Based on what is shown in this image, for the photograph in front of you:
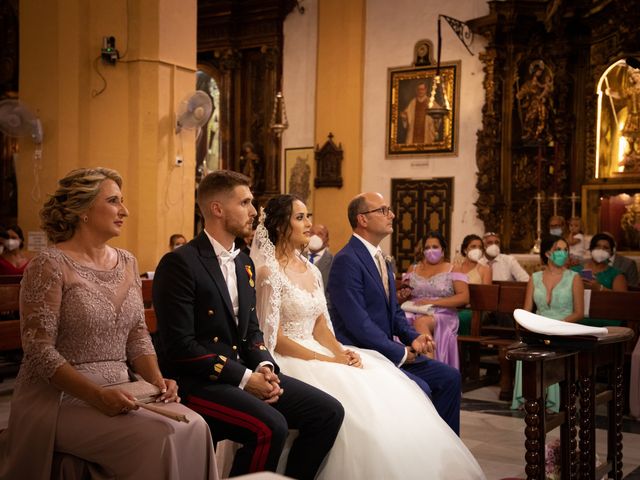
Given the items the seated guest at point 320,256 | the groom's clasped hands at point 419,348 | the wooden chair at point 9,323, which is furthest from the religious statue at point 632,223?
the wooden chair at point 9,323

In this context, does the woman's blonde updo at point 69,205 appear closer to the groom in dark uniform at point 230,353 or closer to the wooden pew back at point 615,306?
the groom in dark uniform at point 230,353

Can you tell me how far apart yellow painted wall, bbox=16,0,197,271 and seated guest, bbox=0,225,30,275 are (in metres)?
0.49

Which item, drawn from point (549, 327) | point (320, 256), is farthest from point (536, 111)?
point (549, 327)

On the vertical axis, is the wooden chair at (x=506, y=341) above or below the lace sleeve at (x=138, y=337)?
below

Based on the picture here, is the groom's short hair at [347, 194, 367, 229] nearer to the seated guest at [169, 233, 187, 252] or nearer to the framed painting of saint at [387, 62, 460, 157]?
the seated guest at [169, 233, 187, 252]

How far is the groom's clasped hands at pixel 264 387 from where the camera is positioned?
3797mm

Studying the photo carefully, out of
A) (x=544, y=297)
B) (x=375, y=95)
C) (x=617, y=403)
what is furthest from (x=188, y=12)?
(x=617, y=403)

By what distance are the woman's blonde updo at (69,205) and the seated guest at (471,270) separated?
6117 millimetres

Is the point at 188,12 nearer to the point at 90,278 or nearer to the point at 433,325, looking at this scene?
the point at 433,325

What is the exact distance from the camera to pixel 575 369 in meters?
Result: 4.35

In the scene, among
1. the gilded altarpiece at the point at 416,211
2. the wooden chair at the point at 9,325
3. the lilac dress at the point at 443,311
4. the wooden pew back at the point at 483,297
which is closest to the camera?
the wooden chair at the point at 9,325

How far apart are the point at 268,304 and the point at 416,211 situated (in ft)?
33.8

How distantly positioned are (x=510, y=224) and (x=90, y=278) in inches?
442

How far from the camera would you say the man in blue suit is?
4973 mm
